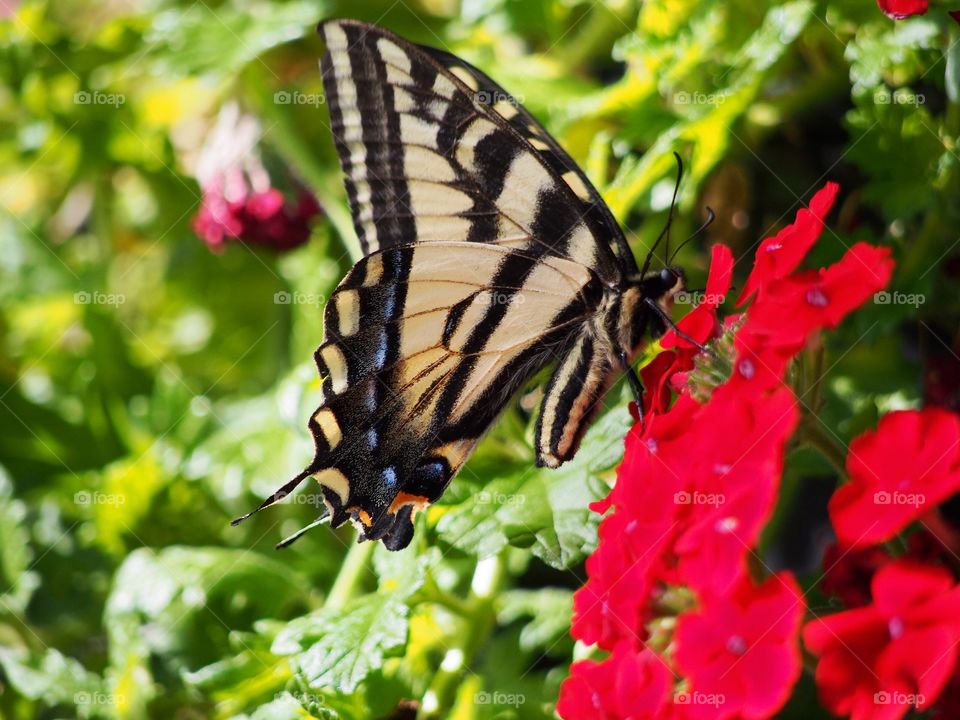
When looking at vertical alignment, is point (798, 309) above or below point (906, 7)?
below

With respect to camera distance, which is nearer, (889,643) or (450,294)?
(889,643)

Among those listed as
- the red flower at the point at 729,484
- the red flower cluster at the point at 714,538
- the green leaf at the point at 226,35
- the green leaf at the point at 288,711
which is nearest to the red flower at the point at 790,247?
the red flower cluster at the point at 714,538

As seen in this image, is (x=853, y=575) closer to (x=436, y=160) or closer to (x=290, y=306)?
(x=436, y=160)

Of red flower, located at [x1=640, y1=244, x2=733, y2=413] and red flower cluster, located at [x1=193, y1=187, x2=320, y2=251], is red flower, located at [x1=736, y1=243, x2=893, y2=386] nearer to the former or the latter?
red flower, located at [x1=640, y1=244, x2=733, y2=413]

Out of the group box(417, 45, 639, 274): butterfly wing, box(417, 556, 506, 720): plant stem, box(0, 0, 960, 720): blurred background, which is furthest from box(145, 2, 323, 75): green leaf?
box(417, 556, 506, 720): plant stem

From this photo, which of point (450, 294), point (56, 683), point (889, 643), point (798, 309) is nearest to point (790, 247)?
point (798, 309)

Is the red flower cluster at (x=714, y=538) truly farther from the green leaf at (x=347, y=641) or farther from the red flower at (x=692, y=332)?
the green leaf at (x=347, y=641)

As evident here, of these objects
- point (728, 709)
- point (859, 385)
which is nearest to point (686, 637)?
point (728, 709)
